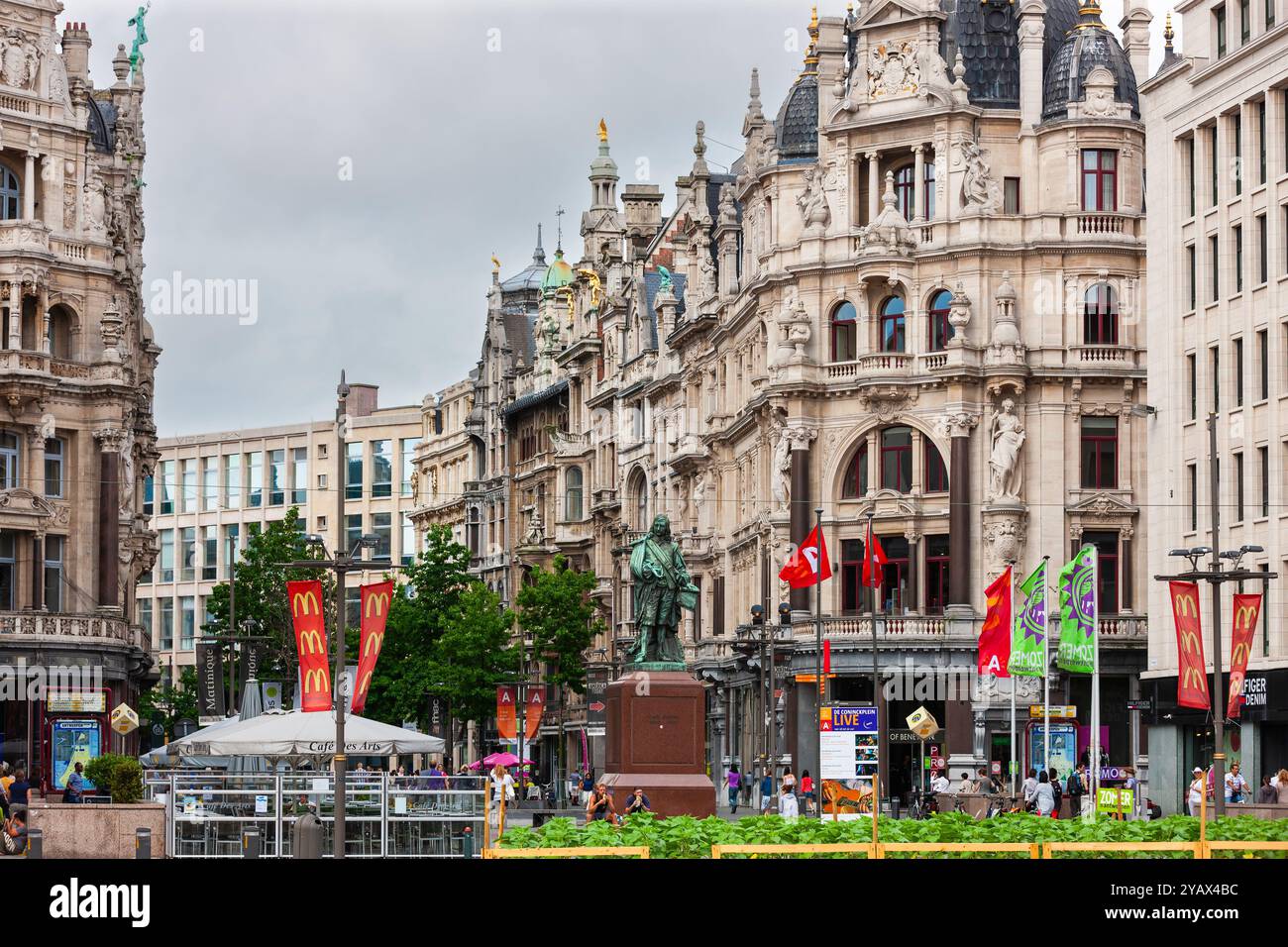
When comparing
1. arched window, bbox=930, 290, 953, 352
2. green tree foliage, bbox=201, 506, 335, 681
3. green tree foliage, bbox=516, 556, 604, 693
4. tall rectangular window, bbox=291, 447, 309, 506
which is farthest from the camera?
tall rectangular window, bbox=291, 447, 309, 506

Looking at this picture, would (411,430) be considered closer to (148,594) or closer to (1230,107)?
(148,594)

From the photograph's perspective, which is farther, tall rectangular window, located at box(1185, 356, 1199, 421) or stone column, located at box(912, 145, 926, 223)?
stone column, located at box(912, 145, 926, 223)

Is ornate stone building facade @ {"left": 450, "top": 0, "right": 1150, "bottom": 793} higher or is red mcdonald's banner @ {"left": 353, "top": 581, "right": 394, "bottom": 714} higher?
ornate stone building facade @ {"left": 450, "top": 0, "right": 1150, "bottom": 793}

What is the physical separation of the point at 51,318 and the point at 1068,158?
32.7 metres

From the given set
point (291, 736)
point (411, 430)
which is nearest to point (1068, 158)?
point (291, 736)

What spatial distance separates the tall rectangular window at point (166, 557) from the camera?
166000 millimetres

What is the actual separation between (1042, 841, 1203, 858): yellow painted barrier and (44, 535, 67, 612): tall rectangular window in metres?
58.2

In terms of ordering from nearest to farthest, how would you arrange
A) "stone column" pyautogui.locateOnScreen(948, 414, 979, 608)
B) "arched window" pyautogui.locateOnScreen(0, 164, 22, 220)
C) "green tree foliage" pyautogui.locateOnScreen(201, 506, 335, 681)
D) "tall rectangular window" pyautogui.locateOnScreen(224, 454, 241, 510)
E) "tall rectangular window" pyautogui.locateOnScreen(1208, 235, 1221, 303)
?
"tall rectangular window" pyautogui.locateOnScreen(1208, 235, 1221, 303) < "stone column" pyautogui.locateOnScreen(948, 414, 979, 608) < "arched window" pyautogui.locateOnScreen(0, 164, 22, 220) < "green tree foliage" pyautogui.locateOnScreen(201, 506, 335, 681) < "tall rectangular window" pyautogui.locateOnScreen(224, 454, 241, 510)

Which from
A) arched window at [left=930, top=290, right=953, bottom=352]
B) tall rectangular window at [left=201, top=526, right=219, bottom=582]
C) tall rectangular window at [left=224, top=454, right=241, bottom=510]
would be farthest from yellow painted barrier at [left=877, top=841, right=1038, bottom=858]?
tall rectangular window at [left=224, top=454, right=241, bottom=510]

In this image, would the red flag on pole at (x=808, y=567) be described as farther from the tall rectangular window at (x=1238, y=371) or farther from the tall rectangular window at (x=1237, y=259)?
the tall rectangular window at (x=1237, y=259)

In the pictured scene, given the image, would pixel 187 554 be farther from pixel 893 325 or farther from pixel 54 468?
pixel 893 325

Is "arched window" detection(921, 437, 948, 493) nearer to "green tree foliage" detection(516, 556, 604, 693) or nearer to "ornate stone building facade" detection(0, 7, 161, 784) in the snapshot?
"green tree foliage" detection(516, 556, 604, 693)

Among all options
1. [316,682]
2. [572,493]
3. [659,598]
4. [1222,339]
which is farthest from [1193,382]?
[572,493]

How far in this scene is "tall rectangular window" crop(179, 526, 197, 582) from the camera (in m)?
165
